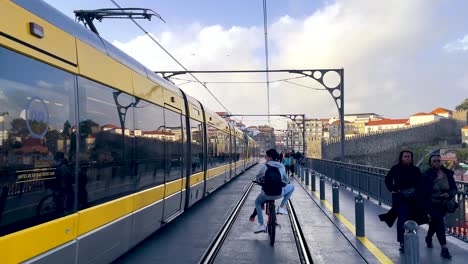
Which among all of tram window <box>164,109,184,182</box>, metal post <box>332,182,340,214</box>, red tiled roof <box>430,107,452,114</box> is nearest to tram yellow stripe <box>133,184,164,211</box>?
tram window <box>164,109,184,182</box>

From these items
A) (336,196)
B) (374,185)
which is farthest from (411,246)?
(374,185)

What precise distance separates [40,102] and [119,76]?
235cm

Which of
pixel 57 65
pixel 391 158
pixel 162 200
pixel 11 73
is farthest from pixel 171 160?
pixel 391 158

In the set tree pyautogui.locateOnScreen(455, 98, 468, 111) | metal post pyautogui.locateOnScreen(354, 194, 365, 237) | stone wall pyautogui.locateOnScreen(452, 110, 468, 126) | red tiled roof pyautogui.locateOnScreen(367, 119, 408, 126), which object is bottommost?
metal post pyautogui.locateOnScreen(354, 194, 365, 237)

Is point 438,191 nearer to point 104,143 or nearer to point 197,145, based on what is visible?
point 104,143

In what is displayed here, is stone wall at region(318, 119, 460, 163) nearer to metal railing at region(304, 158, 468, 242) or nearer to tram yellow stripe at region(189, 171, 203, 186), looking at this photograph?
metal railing at region(304, 158, 468, 242)

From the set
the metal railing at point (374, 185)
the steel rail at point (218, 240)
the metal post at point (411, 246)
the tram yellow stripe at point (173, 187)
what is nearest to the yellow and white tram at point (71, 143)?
the tram yellow stripe at point (173, 187)

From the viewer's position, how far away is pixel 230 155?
2303 centimetres

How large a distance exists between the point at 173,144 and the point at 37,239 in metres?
5.72

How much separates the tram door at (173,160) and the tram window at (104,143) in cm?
219

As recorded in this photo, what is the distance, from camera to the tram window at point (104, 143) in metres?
4.96

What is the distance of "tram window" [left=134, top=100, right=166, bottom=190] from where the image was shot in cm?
695

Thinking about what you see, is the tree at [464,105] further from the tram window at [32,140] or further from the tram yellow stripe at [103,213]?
the tram window at [32,140]

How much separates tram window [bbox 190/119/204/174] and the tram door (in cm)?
145
